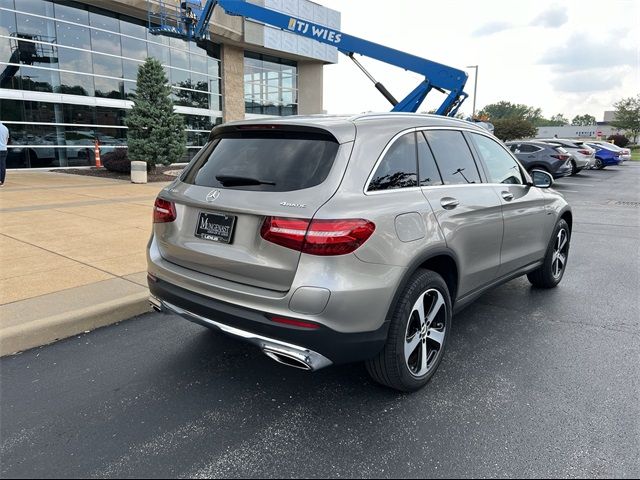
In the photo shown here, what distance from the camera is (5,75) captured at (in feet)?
57.1

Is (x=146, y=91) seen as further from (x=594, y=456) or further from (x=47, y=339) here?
(x=594, y=456)

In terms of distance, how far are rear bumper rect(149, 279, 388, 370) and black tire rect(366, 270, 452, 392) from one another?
141 mm

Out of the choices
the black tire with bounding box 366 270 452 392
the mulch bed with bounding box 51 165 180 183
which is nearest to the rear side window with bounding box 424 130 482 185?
the black tire with bounding box 366 270 452 392

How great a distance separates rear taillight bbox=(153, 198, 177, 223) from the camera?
3.27m

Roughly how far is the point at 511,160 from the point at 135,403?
3.93 m

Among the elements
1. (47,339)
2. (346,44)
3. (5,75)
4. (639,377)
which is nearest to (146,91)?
(5,75)

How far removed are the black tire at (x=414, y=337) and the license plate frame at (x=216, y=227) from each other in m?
1.12

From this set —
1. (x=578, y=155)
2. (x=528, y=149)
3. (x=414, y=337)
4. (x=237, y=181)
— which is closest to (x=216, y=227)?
(x=237, y=181)

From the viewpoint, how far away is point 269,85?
31.0 metres

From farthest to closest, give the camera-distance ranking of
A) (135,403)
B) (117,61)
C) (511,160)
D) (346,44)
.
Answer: (117,61), (346,44), (511,160), (135,403)

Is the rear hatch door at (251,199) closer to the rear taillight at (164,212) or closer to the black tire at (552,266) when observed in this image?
the rear taillight at (164,212)

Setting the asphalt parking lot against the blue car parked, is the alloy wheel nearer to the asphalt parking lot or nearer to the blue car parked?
the asphalt parking lot

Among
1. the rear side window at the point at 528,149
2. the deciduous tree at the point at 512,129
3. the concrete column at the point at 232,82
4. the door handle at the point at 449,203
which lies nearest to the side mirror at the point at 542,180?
the door handle at the point at 449,203

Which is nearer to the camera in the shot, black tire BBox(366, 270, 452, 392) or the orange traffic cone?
black tire BBox(366, 270, 452, 392)
